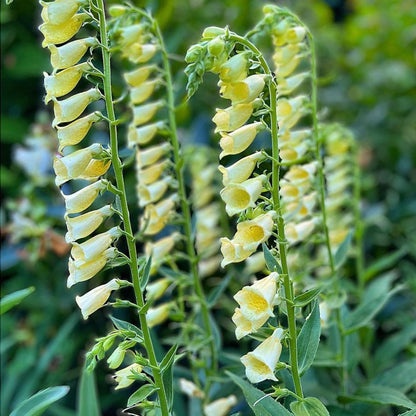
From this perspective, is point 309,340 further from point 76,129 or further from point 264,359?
point 76,129

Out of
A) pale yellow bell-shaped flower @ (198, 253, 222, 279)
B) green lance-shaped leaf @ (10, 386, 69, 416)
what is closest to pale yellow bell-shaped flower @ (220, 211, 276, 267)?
green lance-shaped leaf @ (10, 386, 69, 416)

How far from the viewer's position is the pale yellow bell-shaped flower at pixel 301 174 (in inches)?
46.4

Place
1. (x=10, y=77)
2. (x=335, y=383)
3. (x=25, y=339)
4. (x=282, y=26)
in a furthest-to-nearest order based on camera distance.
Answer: (x=10, y=77) → (x=25, y=339) → (x=335, y=383) → (x=282, y=26)

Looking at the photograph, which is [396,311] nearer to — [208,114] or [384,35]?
[208,114]

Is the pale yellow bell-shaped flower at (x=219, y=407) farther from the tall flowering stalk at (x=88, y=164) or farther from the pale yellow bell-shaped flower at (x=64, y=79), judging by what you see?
the pale yellow bell-shaped flower at (x=64, y=79)

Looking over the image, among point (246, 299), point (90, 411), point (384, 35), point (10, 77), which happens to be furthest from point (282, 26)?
point (384, 35)

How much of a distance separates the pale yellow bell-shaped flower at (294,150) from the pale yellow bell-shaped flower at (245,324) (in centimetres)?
38

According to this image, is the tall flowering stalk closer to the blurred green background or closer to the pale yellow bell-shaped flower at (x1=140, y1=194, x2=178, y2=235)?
the pale yellow bell-shaped flower at (x1=140, y1=194, x2=178, y2=235)

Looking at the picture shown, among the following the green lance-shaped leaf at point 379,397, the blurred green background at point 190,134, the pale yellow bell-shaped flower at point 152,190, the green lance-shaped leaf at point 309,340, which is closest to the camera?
the green lance-shaped leaf at point 309,340

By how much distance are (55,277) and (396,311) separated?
3.77 feet

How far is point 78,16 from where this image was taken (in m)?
0.91

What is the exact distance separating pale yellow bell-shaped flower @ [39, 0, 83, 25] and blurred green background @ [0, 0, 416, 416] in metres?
0.40

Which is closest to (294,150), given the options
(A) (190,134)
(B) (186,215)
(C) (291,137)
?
(C) (291,137)

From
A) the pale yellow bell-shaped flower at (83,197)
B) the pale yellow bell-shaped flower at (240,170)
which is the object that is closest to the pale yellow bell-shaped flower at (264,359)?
the pale yellow bell-shaped flower at (240,170)
